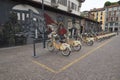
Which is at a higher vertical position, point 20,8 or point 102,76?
point 20,8

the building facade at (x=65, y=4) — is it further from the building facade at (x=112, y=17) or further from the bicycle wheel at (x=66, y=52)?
the building facade at (x=112, y=17)

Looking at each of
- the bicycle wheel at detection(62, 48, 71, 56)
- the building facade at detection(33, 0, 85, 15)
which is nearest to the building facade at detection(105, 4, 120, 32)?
the building facade at detection(33, 0, 85, 15)

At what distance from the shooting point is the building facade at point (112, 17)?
70000 mm

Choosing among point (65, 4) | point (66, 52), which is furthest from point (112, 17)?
point (66, 52)

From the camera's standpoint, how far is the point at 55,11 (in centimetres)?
1630

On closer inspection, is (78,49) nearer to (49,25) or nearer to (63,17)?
(49,25)

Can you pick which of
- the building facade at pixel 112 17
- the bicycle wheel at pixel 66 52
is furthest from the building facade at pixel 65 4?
the building facade at pixel 112 17

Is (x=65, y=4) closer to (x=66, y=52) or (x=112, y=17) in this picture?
(x=66, y=52)

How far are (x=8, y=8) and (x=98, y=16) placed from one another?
74.5 meters

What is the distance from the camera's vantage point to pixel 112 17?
72.6 m

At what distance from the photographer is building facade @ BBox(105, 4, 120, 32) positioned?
70000mm

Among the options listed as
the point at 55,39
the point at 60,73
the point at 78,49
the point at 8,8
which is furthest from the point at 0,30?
the point at 60,73

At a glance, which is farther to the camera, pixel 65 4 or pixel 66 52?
pixel 65 4

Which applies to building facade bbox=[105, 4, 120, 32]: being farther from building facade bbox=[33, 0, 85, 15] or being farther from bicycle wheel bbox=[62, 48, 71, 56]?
bicycle wheel bbox=[62, 48, 71, 56]
